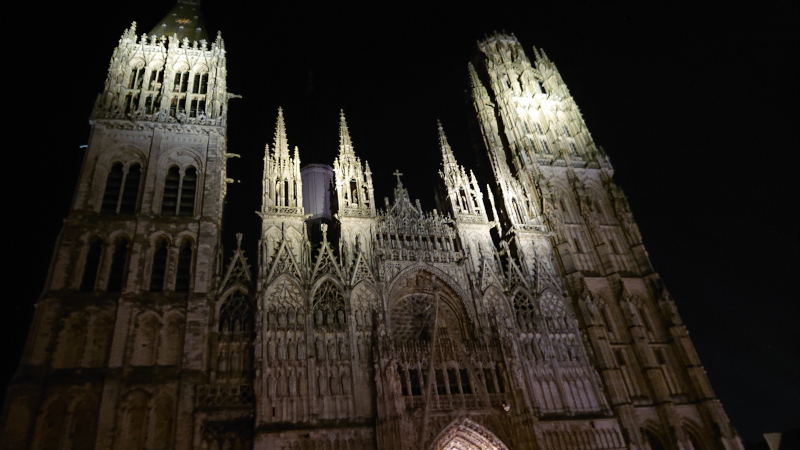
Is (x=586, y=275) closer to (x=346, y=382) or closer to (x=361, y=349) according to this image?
(x=361, y=349)

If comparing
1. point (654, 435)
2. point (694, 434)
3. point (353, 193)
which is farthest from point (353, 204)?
point (694, 434)

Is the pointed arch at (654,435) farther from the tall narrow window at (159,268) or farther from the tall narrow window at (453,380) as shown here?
the tall narrow window at (159,268)

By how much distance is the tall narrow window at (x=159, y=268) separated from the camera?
70.1ft

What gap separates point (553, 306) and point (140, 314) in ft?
63.2

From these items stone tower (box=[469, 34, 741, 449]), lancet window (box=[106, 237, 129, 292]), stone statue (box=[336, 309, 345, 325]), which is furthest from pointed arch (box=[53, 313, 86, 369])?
stone tower (box=[469, 34, 741, 449])

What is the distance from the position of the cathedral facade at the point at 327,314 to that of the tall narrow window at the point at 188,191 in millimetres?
74

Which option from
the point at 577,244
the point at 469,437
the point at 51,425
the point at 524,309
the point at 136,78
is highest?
the point at 136,78

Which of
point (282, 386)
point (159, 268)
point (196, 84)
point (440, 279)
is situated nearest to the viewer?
point (282, 386)

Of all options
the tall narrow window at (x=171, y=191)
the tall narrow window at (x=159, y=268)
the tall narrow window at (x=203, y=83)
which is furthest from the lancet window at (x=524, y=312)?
the tall narrow window at (x=203, y=83)

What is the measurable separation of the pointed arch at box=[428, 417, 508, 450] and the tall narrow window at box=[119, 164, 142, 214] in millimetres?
17107

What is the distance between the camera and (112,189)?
2342 centimetres

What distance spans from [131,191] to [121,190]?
1.53 ft

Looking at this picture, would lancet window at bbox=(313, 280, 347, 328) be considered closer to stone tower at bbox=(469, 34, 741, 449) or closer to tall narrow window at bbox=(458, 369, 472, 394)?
tall narrow window at bbox=(458, 369, 472, 394)

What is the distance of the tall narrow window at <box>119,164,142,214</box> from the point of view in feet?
75.7
